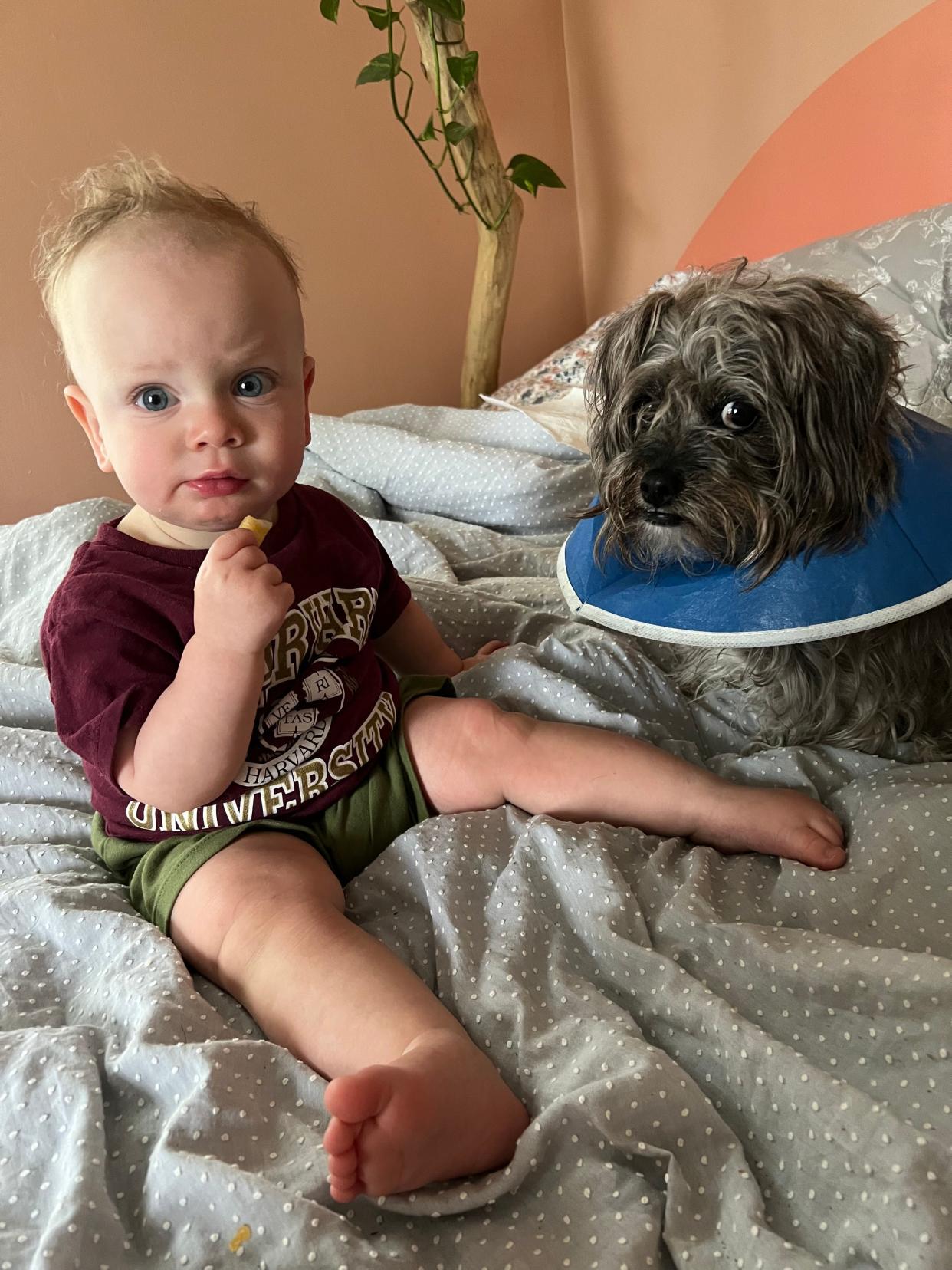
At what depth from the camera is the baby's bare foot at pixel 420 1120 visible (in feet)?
2.00

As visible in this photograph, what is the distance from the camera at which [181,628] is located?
3.08ft

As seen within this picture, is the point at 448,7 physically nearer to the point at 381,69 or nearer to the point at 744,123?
the point at 381,69

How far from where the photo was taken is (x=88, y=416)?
974 millimetres

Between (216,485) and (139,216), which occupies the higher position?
(139,216)

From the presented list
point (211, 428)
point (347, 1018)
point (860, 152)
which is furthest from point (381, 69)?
point (347, 1018)

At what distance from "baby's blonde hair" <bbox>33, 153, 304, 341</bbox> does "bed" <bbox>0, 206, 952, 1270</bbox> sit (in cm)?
54

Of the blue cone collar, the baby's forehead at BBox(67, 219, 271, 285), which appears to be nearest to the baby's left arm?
the blue cone collar

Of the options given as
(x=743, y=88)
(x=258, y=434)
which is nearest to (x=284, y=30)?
(x=743, y=88)

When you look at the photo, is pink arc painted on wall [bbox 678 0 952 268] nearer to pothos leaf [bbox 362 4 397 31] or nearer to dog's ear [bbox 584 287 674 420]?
pothos leaf [bbox 362 4 397 31]

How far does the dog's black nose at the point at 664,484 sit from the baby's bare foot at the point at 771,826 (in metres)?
0.30

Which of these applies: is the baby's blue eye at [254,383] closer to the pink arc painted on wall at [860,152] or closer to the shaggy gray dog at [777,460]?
the shaggy gray dog at [777,460]

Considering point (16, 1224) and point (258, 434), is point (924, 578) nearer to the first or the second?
point (258, 434)

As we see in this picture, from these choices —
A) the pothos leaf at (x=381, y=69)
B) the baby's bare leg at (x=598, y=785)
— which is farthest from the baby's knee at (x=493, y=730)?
the pothos leaf at (x=381, y=69)

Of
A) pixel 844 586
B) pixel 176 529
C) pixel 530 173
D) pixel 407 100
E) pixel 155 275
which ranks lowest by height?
pixel 844 586
